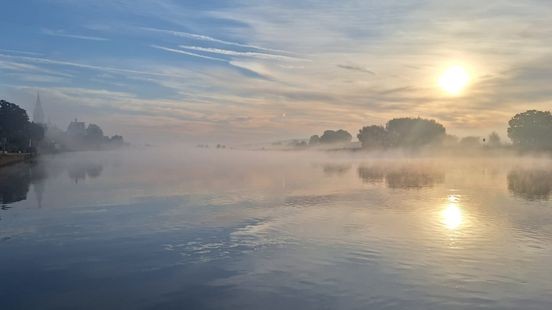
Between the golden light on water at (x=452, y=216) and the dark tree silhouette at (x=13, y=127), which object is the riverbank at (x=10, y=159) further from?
the golden light on water at (x=452, y=216)

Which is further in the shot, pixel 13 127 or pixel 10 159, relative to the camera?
pixel 13 127

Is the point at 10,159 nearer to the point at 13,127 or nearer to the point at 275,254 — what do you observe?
the point at 13,127

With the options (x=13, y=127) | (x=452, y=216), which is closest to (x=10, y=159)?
(x=13, y=127)

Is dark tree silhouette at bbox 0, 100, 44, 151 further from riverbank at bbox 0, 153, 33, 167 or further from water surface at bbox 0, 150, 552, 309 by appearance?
water surface at bbox 0, 150, 552, 309

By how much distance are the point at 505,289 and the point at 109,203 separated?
1527 inches

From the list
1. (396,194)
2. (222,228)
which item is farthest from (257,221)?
(396,194)

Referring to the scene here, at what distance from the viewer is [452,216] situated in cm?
3991

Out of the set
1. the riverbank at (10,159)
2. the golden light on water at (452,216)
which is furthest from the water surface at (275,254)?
the riverbank at (10,159)

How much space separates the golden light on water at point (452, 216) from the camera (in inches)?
1405

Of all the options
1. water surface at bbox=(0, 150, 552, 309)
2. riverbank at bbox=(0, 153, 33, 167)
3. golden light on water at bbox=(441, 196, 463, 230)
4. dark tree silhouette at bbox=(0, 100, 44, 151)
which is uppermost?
dark tree silhouette at bbox=(0, 100, 44, 151)

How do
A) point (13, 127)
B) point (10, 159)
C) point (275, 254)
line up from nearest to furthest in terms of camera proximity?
point (275, 254) < point (10, 159) < point (13, 127)

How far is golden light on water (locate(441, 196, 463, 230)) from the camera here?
1405 inches

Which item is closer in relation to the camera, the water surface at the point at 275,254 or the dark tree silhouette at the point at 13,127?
the water surface at the point at 275,254

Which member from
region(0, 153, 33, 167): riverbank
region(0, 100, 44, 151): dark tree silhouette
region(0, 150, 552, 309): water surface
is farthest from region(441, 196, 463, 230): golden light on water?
region(0, 100, 44, 151): dark tree silhouette
